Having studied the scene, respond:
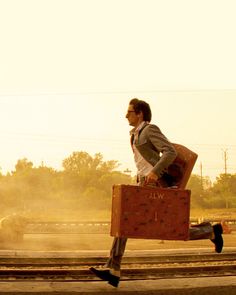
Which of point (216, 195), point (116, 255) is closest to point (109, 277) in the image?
point (116, 255)

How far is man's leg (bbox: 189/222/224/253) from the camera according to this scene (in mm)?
4875

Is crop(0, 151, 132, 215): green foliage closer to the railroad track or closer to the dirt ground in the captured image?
the dirt ground

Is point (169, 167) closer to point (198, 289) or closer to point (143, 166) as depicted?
point (143, 166)

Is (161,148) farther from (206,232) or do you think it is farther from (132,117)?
(206,232)

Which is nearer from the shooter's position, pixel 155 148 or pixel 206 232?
pixel 155 148

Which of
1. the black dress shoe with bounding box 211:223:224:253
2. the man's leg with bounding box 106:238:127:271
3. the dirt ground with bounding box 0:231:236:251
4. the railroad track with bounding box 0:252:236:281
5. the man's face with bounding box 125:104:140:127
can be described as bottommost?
the dirt ground with bounding box 0:231:236:251

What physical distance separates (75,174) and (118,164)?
1150 centimetres

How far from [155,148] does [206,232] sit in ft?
3.56

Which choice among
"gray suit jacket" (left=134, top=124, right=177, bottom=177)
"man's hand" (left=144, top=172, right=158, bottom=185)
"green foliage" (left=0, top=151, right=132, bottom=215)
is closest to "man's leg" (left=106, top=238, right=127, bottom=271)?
"man's hand" (left=144, top=172, right=158, bottom=185)

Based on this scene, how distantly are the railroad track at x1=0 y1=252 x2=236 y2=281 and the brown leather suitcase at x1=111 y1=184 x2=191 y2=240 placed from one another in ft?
3.47

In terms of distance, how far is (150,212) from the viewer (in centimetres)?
452

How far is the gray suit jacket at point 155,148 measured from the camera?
176 inches

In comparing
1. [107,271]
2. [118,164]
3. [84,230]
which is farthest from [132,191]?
[118,164]

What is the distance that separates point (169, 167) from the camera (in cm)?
466
